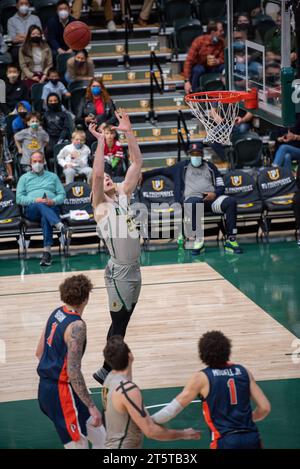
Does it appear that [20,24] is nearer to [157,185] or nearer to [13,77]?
[13,77]

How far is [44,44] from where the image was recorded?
1691 cm

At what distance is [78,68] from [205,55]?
2.41 m

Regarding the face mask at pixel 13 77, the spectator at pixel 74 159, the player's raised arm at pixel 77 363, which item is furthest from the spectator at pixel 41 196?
the player's raised arm at pixel 77 363

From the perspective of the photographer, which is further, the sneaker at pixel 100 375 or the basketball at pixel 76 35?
the basketball at pixel 76 35

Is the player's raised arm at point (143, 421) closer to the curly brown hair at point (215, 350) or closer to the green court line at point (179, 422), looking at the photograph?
the curly brown hair at point (215, 350)

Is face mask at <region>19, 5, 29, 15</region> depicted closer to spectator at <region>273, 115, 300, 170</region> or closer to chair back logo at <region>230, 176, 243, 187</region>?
spectator at <region>273, 115, 300, 170</region>

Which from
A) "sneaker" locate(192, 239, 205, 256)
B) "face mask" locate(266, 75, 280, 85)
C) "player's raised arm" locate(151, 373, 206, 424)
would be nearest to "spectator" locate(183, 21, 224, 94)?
"sneaker" locate(192, 239, 205, 256)

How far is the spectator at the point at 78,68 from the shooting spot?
1697 centimetres

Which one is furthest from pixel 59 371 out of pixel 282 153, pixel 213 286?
pixel 282 153

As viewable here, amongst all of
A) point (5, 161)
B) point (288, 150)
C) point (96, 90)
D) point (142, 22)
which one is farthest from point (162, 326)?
point (142, 22)

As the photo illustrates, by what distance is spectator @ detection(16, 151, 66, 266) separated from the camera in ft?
45.0

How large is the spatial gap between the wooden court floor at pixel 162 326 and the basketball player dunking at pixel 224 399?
2868mm

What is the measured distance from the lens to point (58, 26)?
57.8ft
